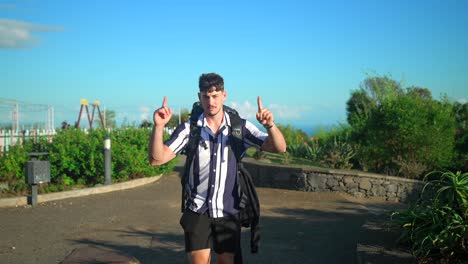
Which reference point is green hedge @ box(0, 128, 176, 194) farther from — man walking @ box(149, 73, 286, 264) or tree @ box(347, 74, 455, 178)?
man walking @ box(149, 73, 286, 264)

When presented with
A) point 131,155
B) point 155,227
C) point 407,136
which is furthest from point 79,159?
point 407,136

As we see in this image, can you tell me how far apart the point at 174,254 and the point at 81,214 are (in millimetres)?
3303

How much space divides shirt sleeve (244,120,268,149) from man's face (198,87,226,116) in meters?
0.30

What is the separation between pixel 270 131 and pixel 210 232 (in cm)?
88

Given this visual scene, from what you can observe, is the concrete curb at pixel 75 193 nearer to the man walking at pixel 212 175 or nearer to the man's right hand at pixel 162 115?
the man walking at pixel 212 175

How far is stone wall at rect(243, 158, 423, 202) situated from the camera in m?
10.7

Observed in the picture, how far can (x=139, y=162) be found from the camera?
1239cm

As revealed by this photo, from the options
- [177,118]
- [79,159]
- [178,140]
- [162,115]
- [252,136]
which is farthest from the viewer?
[177,118]

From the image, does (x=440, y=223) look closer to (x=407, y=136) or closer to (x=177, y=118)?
(x=407, y=136)

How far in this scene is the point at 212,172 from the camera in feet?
12.7

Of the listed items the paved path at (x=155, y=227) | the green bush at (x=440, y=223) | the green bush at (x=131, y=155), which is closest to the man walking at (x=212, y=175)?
the green bush at (x=440, y=223)

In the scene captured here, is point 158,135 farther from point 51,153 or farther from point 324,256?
point 51,153

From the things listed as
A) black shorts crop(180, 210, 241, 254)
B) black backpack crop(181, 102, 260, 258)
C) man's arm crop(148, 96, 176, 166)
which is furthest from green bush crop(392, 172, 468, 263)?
man's arm crop(148, 96, 176, 166)

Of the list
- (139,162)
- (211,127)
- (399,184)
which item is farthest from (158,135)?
(139,162)
